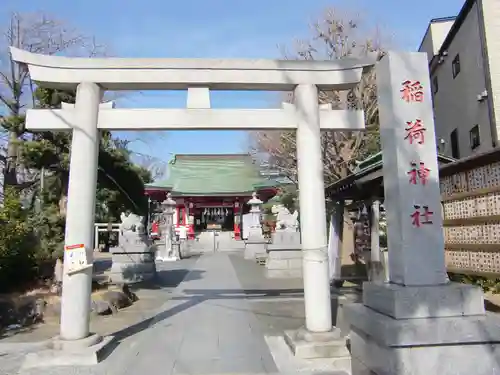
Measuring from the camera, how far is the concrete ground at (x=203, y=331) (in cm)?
523

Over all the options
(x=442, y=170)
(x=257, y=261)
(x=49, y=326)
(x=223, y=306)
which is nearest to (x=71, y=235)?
(x=49, y=326)

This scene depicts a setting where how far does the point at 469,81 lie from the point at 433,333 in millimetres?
15064

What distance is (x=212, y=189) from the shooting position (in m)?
34.6

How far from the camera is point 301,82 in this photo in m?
6.23

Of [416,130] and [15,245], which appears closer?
[416,130]

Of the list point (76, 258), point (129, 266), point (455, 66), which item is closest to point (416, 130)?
point (76, 258)

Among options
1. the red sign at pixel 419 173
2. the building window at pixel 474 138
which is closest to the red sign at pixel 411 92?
the red sign at pixel 419 173

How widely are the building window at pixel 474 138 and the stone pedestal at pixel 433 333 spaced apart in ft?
44.7

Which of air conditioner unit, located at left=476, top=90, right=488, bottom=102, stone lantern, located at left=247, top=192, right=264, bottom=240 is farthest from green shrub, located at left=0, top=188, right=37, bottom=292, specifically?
air conditioner unit, located at left=476, top=90, right=488, bottom=102

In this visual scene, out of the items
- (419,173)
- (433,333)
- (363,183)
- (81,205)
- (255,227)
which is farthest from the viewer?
(255,227)

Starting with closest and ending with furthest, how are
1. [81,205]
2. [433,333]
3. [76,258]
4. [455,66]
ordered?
[433,333], [76,258], [81,205], [455,66]

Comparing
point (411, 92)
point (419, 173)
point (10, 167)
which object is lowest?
point (419, 173)

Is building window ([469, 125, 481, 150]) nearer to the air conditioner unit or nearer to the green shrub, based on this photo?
the air conditioner unit

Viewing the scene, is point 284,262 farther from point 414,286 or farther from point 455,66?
point 455,66
